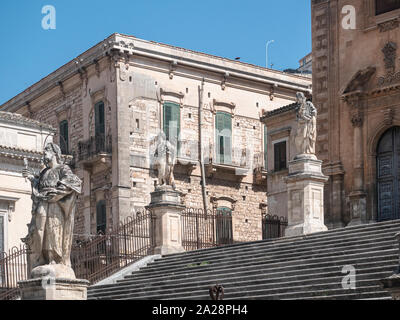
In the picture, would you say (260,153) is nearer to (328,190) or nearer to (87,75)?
(87,75)

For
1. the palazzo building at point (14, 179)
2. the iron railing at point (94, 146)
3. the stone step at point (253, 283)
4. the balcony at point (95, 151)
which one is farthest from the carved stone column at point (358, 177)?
the iron railing at point (94, 146)

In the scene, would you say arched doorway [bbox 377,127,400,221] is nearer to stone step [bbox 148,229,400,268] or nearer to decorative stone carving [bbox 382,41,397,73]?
decorative stone carving [bbox 382,41,397,73]

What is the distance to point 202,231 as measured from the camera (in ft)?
98.1

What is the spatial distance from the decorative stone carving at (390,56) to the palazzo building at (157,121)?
13.7 metres

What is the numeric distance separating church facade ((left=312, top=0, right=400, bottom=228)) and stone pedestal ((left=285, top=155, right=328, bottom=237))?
426cm

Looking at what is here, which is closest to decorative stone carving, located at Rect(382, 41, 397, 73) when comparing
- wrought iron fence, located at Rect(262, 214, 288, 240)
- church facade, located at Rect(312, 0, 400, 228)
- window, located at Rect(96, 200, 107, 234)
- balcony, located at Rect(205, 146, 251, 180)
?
church facade, located at Rect(312, 0, 400, 228)

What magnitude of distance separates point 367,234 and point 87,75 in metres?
23.3

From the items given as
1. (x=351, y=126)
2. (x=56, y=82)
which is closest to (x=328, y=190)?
(x=351, y=126)

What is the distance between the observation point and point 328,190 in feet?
103

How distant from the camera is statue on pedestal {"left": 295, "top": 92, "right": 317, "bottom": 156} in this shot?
26.2 metres

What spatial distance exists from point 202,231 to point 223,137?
14.4 meters

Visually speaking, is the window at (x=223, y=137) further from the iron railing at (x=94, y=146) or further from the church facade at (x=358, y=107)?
the church facade at (x=358, y=107)

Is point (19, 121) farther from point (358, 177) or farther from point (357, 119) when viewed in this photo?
point (358, 177)

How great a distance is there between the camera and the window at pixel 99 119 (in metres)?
41.5
